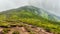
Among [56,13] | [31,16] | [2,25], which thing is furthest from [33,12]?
[2,25]

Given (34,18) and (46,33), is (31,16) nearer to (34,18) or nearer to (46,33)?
(34,18)

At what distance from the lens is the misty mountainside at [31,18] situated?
3.12 metres

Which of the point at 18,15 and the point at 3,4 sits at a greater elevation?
the point at 3,4

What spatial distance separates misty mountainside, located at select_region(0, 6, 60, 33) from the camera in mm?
3119

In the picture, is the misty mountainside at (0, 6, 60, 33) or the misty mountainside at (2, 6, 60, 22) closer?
the misty mountainside at (0, 6, 60, 33)

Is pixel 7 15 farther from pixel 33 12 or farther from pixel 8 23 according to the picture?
pixel 33 12

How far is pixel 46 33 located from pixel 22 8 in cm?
80

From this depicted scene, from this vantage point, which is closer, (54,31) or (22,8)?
(54,31)

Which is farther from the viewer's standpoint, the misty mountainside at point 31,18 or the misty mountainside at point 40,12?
the misty mountainside at point 40,12

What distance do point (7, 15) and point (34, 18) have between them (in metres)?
0.54

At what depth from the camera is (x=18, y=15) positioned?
10.8 feet

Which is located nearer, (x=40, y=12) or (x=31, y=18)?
(x=31, y=18)

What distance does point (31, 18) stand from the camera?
3.28 m

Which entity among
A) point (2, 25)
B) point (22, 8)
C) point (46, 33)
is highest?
point (22, 8)
